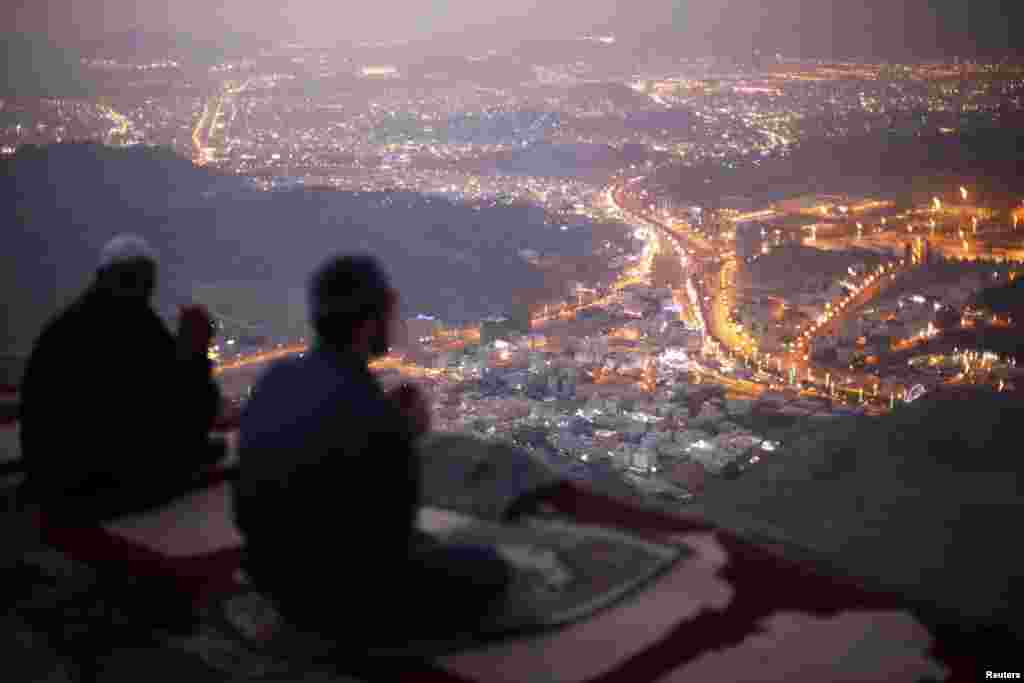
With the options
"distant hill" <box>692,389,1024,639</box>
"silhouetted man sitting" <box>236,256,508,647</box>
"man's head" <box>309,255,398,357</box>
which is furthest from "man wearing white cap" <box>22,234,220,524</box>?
"distant hill" <box>692,389,1024,639</box>

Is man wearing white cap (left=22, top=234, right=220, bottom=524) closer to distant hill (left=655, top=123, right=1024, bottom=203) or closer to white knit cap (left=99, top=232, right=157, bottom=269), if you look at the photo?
white knit cap (left=99, top=232, right=157, bottom=269)

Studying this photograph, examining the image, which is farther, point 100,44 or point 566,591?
point 100,44

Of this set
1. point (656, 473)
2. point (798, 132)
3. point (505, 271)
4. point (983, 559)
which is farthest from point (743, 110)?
point (983, 559)

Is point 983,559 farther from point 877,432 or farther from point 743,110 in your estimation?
point 743,110

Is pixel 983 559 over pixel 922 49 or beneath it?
beneath

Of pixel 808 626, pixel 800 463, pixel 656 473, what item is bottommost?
pixel 656 473

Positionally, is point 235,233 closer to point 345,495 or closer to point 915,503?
point 915,503

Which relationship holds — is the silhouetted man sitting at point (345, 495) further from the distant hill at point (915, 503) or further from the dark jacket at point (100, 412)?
the distant hill at point (915, 503)
